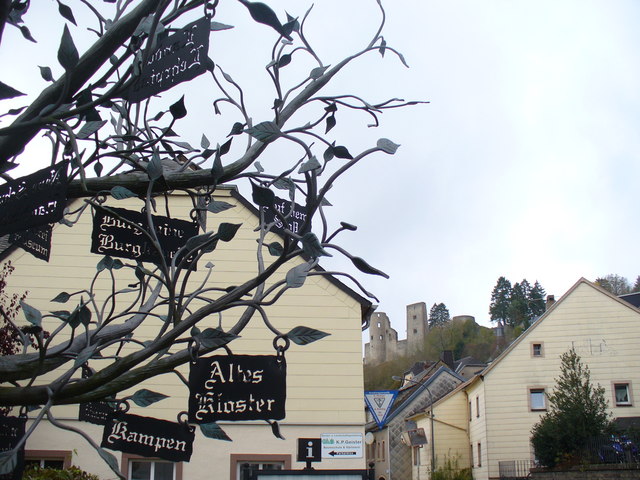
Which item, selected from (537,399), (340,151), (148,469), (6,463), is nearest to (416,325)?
(537,399)

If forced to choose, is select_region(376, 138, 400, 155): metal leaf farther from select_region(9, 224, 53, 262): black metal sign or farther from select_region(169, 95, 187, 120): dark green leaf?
select_region(9, 224, 53, 262): black metal sign

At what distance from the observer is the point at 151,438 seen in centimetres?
339

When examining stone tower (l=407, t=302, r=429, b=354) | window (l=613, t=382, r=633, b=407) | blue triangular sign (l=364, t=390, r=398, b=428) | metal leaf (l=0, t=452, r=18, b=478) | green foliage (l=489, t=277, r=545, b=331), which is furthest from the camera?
stone tower (l=407, t=302, r=429, b=354)

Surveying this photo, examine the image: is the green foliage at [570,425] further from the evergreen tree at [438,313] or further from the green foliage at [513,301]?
the evergreen tree at [438,313]

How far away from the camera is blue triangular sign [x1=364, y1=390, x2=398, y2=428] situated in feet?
45.1

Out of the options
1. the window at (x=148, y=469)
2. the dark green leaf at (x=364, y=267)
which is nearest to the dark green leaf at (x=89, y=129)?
the dark green leaf at (x=364, y=267)

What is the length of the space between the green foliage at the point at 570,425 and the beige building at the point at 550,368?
5659mm

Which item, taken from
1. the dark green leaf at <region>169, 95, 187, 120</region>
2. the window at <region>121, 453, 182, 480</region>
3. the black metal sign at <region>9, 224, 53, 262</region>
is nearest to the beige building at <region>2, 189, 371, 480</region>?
the window at <region>121, 453, 182, 480</region>

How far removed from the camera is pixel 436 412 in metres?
39.9

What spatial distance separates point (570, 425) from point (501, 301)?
312ft

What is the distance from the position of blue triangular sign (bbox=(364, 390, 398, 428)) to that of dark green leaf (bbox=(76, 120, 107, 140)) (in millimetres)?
10840

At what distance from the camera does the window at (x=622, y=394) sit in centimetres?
3041

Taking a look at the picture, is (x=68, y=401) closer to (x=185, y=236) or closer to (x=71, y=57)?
(x=185, y=236)

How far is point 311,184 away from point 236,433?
34.9 feet
